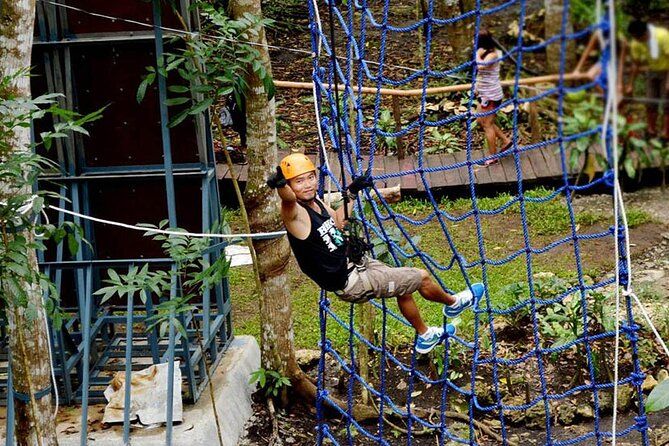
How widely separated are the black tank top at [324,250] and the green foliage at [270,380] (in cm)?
135

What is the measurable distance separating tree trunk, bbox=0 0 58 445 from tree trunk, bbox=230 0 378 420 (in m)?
1.15

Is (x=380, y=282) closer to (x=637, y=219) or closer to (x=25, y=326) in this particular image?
(x=25, y=326)

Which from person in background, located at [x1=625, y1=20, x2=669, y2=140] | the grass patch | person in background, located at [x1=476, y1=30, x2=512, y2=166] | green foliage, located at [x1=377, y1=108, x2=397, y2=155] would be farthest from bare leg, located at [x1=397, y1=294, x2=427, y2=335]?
green foliage, located at [x1=377, y1=108, x2=397, y2=155]

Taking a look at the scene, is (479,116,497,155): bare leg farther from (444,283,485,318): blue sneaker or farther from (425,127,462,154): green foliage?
(425,127,462,154): green foliage

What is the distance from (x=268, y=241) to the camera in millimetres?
4719

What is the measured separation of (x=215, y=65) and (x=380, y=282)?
4.63 ft

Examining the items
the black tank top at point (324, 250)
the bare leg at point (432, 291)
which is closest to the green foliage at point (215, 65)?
the black tank top at point (324, 250)

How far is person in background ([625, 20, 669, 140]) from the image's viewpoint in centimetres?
128

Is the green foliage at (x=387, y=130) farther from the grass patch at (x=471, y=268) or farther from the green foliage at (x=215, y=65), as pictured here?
the green foliage at (x=215, y=65)

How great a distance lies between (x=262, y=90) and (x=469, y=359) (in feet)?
5.90

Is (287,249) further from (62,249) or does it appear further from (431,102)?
(431,102)

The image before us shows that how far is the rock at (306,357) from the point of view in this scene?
17.5 ft

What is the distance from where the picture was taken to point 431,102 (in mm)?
8008

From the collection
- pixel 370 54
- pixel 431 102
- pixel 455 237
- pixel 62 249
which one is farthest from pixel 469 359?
pixel 370 54
